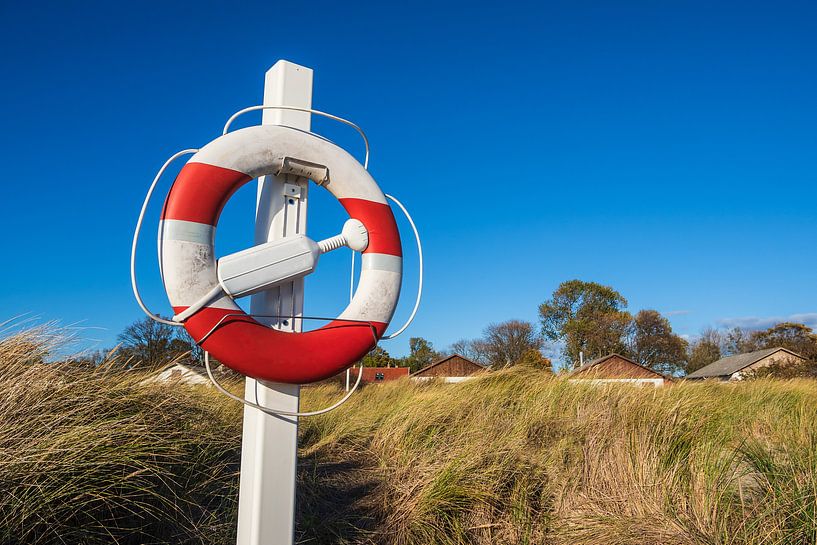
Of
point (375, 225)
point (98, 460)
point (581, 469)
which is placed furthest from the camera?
point (581, 469)

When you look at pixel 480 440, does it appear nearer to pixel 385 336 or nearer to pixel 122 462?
pixel 385 336

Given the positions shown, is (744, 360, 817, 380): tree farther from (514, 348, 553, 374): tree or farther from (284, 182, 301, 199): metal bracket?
(284, 182, 301, 199): metal bracket

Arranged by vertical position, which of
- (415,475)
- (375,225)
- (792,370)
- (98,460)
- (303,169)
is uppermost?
(792,370)

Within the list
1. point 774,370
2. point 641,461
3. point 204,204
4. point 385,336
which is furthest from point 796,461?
point 774,370

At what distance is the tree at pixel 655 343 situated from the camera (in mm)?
26312

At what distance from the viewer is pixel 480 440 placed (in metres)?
3.68

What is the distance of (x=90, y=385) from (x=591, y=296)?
27.3m

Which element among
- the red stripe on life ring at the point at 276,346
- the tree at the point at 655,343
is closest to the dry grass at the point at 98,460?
the red stripe on life ring at the point at 276,346

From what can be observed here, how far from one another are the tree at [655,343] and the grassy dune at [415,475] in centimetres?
2321


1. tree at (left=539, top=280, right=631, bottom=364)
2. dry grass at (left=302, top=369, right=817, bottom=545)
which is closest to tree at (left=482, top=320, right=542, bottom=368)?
tree at (left=539, top=280, right=631, bottom=364)

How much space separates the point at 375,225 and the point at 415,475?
66.8 inches

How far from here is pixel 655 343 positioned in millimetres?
26688

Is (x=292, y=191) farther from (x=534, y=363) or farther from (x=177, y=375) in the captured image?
(x=534, y=363)

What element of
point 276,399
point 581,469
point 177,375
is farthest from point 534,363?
point 276,399
